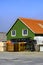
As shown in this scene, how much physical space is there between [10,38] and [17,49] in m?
16.7

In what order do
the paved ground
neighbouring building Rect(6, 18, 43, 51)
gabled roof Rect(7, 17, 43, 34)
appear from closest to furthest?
the paved ground → neighbouring building Rect(6, 18, 43, 51) → gabled roof Rect(7, 17, 43, 34)

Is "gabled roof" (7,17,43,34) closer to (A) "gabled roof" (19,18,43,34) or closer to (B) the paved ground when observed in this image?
(A) "gabled roof" (19,18,43,34)

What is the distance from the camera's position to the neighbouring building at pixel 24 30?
52.8 metres

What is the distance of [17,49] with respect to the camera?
4094 cm

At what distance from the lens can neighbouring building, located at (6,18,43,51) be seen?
52812mm

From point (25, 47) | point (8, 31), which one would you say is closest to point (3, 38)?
point (8, 31)

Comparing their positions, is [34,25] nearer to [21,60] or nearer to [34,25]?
[34,25]

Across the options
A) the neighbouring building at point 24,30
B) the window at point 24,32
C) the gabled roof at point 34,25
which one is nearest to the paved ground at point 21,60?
the neighbouring building at point 24,30

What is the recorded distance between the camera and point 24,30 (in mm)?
54750

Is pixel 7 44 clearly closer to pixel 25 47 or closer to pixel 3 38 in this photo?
pixel 25 47

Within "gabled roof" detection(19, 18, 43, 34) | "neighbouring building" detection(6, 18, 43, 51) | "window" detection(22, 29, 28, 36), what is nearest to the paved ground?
"neighbouring building" detection(6, 18, 43, 51)

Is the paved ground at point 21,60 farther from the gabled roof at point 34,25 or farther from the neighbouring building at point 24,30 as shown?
the gabled roof at point 34,25

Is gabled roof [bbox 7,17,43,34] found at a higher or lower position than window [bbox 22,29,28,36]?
higher

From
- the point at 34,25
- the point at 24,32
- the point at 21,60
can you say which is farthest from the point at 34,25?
the point at 21,60
